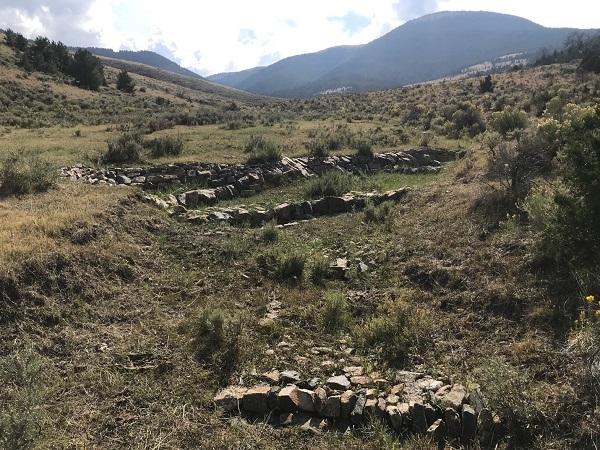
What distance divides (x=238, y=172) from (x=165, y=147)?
390 cm

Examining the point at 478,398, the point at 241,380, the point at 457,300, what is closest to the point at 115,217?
the point at 241,380

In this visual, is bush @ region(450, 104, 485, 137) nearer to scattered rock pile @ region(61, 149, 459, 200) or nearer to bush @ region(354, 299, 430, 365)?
scattered rock pile @ region(61, 149, 459, 200)

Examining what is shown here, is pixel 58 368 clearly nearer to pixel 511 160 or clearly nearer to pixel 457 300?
pixel 457 300

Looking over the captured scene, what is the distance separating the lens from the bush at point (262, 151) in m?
19.9

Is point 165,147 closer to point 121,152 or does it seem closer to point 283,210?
point 121,152

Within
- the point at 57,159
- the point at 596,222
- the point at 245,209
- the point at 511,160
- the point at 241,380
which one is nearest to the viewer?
the point at 241,380

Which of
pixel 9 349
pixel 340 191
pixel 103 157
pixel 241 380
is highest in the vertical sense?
pixel 103 157

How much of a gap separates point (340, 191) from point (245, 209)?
389 centimetres

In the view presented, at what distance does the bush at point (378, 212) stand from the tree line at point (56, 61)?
4565 cm

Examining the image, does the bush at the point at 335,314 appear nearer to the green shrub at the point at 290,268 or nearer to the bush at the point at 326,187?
the green shrub at the point at 290,268

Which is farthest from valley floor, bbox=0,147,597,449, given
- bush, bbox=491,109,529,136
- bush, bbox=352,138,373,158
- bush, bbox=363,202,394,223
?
bush, bbox=491,109,529,136

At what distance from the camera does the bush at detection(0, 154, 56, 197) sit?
42.5 feet

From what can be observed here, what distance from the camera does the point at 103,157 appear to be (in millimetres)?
18703

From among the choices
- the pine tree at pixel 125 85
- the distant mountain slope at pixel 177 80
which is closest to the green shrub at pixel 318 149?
the pine tree at pixel 125 85
